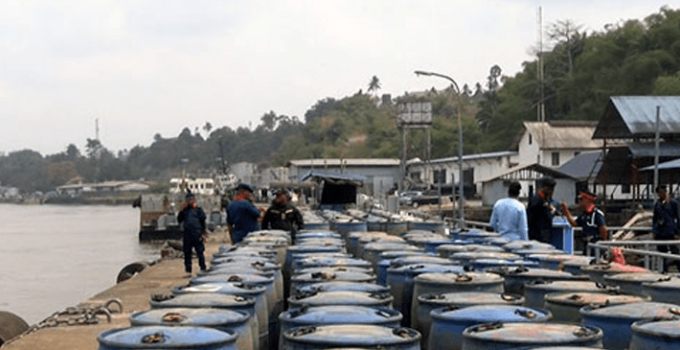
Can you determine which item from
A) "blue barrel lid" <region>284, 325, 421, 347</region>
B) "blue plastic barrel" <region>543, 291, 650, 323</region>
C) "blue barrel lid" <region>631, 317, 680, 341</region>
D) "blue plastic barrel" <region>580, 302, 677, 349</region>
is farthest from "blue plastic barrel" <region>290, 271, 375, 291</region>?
"blue barrel lid" <region>631, 317, 680, 341</region>

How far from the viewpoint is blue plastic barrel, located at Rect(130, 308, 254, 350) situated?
19.3ft

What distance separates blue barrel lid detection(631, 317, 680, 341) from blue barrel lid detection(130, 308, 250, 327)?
2.23 meters

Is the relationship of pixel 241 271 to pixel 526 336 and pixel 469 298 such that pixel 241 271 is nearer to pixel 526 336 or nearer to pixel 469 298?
pixel 469 298

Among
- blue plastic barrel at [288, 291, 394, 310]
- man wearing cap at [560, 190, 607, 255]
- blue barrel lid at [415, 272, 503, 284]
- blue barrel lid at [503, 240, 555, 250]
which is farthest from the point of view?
man wearing cap at [560, 190, 607, 255]

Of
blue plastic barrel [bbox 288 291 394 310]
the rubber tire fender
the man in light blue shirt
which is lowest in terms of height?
the rubber tire fender

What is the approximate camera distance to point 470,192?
2928 inches

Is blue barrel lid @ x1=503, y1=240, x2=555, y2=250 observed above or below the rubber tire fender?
above

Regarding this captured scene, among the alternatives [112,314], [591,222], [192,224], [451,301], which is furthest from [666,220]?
[451,301]

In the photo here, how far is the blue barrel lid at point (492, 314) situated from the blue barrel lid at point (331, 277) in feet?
6.00

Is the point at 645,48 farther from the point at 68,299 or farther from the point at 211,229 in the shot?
the point at 68,299

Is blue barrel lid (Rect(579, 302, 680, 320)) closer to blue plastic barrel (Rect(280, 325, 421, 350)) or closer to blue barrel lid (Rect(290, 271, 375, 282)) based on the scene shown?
blue plastic barrel (Rect(280, 325, 421, 350))

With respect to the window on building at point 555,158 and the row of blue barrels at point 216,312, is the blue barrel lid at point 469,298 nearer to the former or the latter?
the row of blue barrels at point 216,312

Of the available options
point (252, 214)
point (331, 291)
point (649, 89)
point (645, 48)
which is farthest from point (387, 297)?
point (645, 48)

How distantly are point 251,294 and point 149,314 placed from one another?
1.14 metres
